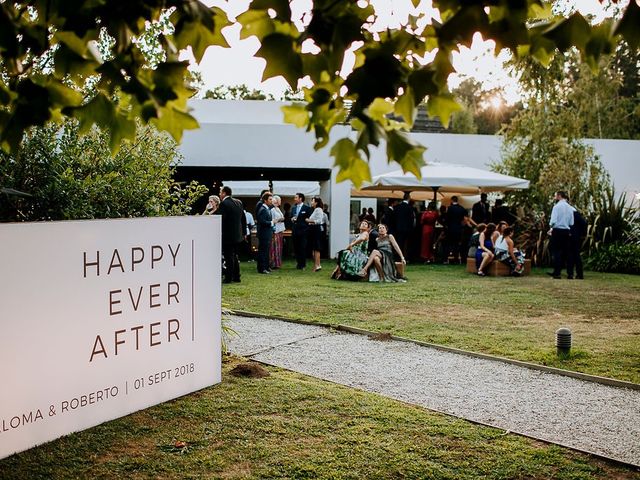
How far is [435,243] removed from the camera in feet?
66.4

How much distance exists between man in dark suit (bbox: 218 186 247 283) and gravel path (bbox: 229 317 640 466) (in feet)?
17.9

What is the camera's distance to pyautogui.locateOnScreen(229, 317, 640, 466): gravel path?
5305 millimetres

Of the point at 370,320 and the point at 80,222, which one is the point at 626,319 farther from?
the point at 80,222

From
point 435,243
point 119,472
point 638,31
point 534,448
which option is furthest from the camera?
point 435,243

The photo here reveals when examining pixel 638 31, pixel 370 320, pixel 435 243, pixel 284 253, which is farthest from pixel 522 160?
pixel 638 31

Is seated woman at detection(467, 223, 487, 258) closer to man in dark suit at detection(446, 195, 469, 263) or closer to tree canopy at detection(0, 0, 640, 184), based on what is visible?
man in dark suit at detection(446, 195, 469, 263)

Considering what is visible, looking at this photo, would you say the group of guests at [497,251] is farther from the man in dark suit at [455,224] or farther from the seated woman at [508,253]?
the man in dark suit at [455,224]

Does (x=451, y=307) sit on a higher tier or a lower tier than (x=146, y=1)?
lower

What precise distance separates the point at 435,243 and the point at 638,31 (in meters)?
17.9

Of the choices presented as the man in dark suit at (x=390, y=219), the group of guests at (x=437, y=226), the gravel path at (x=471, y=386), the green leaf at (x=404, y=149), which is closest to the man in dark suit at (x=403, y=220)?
the group of guests at (x=437, y=226)

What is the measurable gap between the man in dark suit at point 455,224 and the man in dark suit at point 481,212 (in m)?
0.96

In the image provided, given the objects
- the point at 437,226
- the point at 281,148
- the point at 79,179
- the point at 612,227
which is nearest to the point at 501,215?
the point at 437,226

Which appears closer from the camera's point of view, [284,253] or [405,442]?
[405,442]

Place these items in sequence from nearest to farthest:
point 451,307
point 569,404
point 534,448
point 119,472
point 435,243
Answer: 1. point 119,472
2. point 534,448
3. point 569,404
4. point 451,307
5. point 435,243
